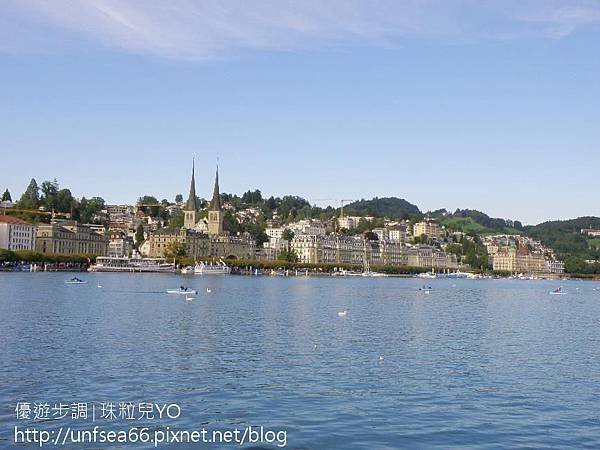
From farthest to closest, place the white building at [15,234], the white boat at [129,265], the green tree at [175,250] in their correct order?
the green tree at [175,250]
the white boat at [129,265]
the white building at [15,234]

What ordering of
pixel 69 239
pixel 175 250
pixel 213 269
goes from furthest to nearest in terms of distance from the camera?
pixel 175 250
pixel 69 239
pixel 213 269

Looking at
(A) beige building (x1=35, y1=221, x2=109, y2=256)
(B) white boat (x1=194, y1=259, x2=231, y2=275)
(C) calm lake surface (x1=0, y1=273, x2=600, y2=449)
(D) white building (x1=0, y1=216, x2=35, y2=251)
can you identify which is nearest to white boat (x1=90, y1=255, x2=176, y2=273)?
(B) white boat (x1=194, y1=259, x2=231, y2=275)

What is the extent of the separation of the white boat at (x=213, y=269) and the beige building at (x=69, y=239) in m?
31.1

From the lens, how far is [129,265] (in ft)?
559

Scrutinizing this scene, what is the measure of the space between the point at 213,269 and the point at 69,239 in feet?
117

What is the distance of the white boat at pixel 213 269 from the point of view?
161 metres

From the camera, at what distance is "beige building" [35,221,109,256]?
6777 inches

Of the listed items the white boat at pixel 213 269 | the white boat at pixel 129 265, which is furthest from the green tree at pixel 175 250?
the white boat at pixel 213 269

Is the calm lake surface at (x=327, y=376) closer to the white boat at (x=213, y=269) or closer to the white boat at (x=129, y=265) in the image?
the white boat at (x=213, y=269)

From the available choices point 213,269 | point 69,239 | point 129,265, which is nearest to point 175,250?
point 129,265

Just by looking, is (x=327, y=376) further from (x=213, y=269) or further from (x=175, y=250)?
(x=175, y=250)

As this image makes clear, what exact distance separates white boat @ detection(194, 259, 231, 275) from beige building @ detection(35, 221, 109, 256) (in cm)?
3112

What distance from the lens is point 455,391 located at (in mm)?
23938

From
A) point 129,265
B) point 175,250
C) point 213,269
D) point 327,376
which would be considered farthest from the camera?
point 175,250
